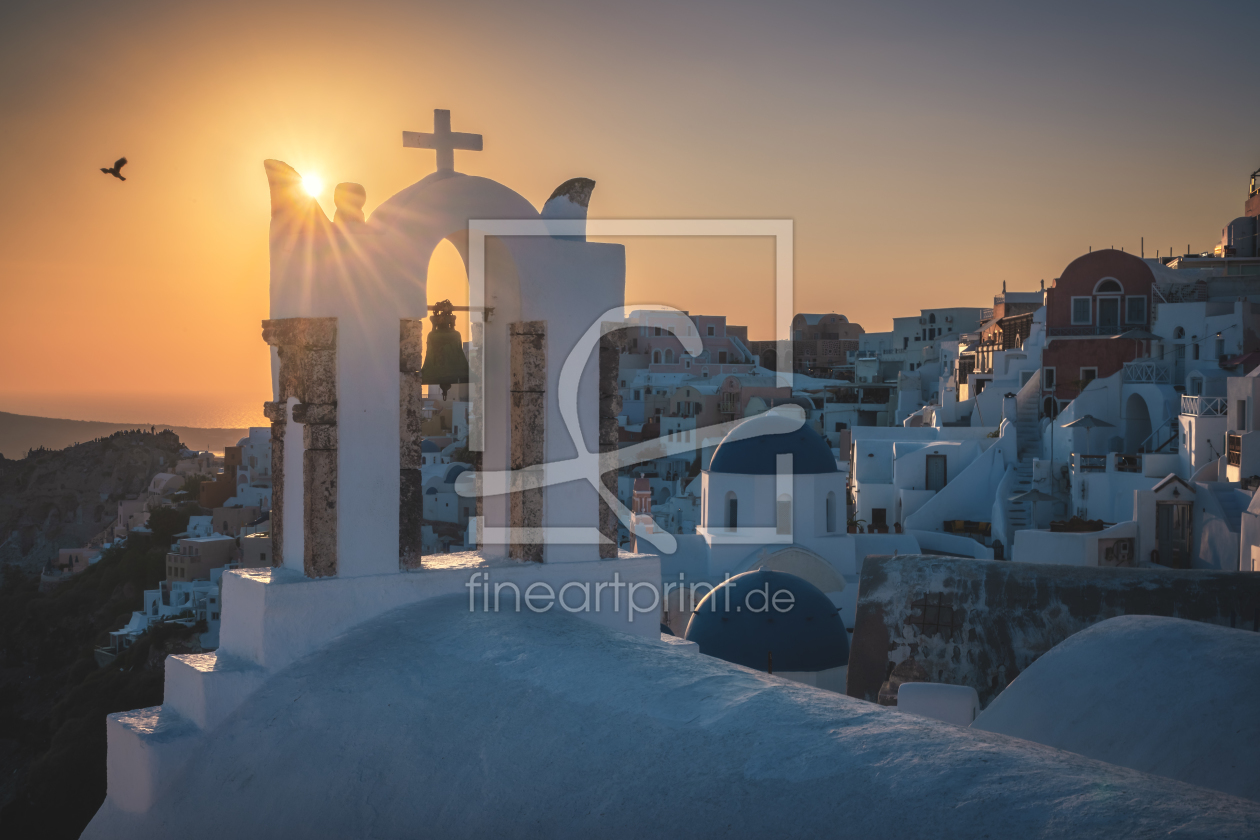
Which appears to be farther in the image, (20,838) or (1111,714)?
(20,838)

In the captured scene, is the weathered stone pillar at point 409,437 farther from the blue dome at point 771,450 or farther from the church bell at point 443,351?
the blue dome at point 771,450

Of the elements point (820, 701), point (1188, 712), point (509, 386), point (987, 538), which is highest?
point (509, 386)

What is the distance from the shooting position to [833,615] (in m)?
13.6

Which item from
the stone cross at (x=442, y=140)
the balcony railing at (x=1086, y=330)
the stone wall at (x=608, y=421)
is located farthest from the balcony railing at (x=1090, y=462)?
the stone cross at (x=442, y=140)

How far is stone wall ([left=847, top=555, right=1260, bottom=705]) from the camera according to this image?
878 cm

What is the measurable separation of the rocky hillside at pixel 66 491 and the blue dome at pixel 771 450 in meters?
56.7

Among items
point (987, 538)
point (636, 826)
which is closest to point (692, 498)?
point (987, 538)

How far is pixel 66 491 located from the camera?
70.8 meters

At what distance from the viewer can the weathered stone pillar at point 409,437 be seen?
508 centimetres

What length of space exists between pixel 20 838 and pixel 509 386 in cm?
3135

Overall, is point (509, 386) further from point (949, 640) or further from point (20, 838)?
point (20, 838)

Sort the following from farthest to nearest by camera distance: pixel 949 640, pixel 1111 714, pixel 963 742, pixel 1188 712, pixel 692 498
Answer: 1. pixel 692 498
2. pixel 949 640
3. pixel 1111 714
4. pixel 1188 712
5. pixel 963 742

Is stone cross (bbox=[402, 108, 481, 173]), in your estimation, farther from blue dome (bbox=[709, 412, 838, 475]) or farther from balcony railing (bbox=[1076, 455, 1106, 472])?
balcony railing (bbox=[1076, 455, 1106, 472])

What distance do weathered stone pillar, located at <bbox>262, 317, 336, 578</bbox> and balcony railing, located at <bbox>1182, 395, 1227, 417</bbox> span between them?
19903 millimetres
